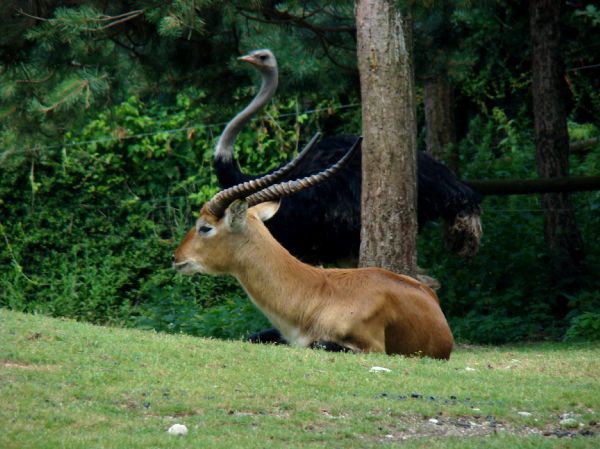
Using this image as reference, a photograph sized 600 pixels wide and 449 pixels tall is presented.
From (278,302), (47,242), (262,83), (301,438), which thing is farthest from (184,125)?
(301,438)

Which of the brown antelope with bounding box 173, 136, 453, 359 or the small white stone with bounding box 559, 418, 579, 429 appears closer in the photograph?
the small white stone with bounding box 559, 418, 579, 429

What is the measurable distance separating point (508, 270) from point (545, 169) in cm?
124

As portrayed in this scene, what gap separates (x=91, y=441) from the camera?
5.40 meters

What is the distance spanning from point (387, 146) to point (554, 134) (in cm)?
359

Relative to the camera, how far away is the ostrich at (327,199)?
11594 millimetres

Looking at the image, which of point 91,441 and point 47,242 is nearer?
point 91,441

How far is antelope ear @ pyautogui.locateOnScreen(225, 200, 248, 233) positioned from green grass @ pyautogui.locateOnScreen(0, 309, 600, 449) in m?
1.17

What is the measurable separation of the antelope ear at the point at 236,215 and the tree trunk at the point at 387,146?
56.7 inches

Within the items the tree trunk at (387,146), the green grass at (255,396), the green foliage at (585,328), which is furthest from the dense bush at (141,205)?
the green grass at (255,396)

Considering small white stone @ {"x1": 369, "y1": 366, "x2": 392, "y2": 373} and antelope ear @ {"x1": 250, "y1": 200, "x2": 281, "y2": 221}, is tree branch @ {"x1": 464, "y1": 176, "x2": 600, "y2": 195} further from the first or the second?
small white stone @ {"x1": 369, "y1": 366, "x2": 392, "y2": 373}

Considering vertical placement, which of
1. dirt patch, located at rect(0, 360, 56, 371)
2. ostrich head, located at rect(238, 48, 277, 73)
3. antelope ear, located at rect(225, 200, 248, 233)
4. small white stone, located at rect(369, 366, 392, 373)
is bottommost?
small white stone, located at rect(369, 366, 392, 373)

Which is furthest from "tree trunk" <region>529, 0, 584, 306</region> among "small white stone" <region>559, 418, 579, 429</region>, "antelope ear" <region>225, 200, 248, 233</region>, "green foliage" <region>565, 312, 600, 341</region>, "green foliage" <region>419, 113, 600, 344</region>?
"small white stone" <region>559, 418, 579, 429</region>

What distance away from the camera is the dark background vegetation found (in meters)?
11.2

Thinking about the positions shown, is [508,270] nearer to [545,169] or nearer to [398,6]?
[545,169]
